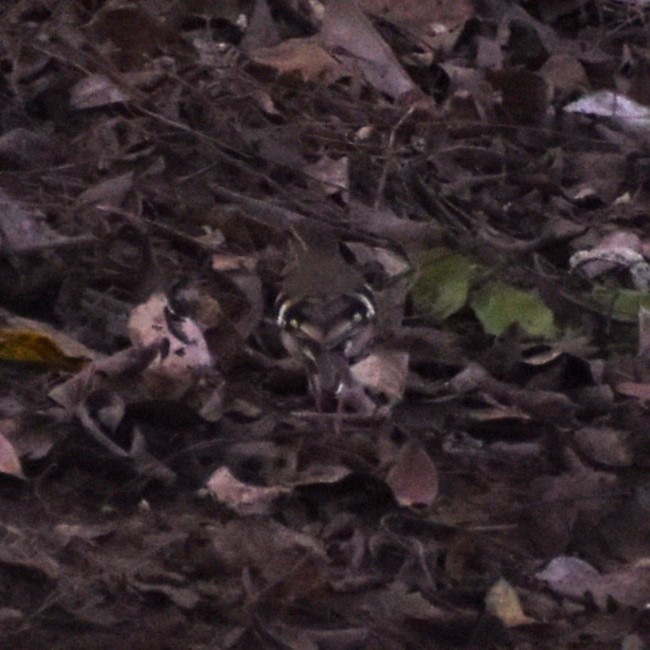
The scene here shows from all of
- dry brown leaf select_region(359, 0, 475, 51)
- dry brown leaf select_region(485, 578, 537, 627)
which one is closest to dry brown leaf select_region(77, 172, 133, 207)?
dry brown leaf select_region(359, 0, 475, 51)

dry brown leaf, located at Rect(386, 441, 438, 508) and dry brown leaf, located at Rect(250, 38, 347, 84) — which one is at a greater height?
dry brown leaf, located at Rect(386, 441, 438, 508)

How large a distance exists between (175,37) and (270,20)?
1.18ft

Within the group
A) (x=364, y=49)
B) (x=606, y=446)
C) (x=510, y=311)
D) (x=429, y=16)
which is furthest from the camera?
(x=429, y=16)

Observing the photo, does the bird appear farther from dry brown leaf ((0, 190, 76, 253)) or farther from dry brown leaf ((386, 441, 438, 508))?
dry brown leaf ((0, 190, 76, 253))

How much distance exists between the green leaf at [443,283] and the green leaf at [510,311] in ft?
0.14

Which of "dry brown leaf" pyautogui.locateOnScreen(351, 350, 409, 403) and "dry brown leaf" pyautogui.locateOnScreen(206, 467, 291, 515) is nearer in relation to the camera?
"dry brown leaf" pyautogui.locateOnScreen(206, 467, 291, 515)

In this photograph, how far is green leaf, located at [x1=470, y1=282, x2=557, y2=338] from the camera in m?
4.15

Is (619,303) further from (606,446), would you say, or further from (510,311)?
(606,446)

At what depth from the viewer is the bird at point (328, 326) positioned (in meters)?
3.78

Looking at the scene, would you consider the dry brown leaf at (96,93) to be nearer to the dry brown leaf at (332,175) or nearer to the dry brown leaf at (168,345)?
the dry brown leaf at (332,175)

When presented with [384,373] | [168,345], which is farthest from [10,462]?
[384,373]

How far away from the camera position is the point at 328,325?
384 centimetres

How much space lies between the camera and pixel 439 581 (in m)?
3.19

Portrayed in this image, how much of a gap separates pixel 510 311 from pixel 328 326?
561 millimetres
